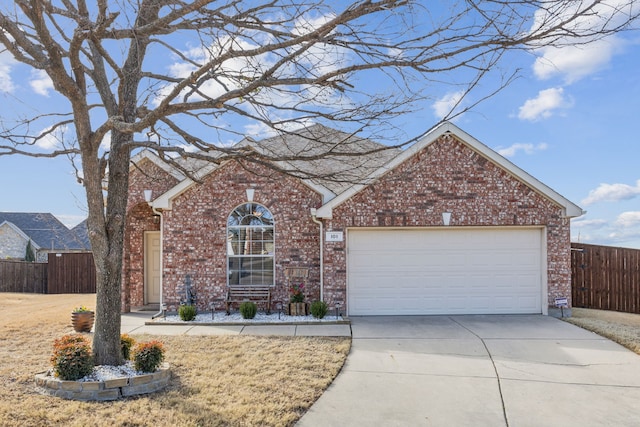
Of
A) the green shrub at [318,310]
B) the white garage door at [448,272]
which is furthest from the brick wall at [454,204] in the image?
the green shrub at [318,310]

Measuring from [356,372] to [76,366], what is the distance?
12.3 ft

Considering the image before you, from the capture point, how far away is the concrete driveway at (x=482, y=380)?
18.0 feet

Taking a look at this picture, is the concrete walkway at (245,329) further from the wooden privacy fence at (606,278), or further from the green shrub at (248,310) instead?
the wooden privacy fence at (606,278)

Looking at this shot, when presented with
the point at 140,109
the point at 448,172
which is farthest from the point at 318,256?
the point at 140,109

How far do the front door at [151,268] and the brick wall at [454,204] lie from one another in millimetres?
5976

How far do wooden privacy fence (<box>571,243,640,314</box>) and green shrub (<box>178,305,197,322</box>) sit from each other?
1058 centimetres

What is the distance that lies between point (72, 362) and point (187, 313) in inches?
200

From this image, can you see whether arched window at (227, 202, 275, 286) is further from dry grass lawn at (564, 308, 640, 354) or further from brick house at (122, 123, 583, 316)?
dry grass lawn at (564, 308, 640, 354)

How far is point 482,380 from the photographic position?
672 centimetres

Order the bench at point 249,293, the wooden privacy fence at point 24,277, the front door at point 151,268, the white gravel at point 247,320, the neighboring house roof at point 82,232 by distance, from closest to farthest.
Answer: the white gravel at point 247,320
the bench at point 249,293
the front door at point 151,268
the wooden privacy fence at point 24,277
the neighboring house roof at point 82,232

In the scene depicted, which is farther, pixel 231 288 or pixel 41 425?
pixel 231 288

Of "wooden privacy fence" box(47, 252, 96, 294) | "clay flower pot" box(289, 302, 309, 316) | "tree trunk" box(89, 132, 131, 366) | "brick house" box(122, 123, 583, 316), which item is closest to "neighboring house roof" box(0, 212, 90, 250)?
"wooden privacy fence" box(47, 252, 96, 294)

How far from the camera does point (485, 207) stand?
38.5ft

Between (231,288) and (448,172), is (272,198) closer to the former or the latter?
(231,288)
